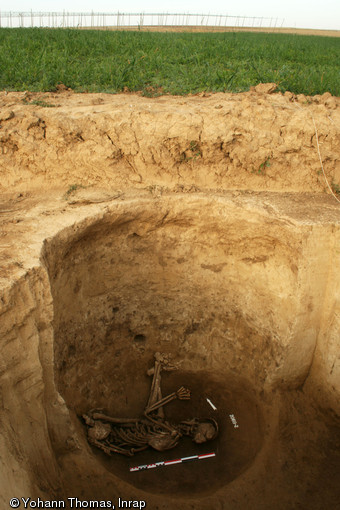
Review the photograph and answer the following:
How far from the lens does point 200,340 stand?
250 inches

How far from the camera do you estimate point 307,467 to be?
16.5 ft

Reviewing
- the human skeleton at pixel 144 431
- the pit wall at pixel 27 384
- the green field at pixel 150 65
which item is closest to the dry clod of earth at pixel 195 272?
the human skeleton at pixel 144 431

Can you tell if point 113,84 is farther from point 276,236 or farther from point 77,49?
point 276,236

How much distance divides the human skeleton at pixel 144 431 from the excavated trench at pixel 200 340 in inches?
4.8

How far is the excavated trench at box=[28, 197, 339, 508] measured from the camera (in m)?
4.89

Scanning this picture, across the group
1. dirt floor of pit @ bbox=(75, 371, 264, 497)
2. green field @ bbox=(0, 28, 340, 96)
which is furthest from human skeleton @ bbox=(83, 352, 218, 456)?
green field @ bbox=(0, 28, 340, 96)

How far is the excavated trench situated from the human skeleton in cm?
12

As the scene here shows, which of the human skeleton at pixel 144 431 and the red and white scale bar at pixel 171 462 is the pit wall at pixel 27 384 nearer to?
the human skeleton at pixel 144 431

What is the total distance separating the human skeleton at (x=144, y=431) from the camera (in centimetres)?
516

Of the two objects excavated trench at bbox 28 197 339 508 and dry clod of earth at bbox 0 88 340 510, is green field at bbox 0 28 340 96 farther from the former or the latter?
excavated trench at bbox 28 197 339 508

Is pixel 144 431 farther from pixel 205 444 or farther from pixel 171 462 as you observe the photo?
pixel 205 444

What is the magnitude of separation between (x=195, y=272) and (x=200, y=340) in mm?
1086

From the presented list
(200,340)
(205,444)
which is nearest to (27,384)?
(205,444)

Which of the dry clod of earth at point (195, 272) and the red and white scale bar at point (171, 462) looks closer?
the dry clod of earth at point (195, 272)
